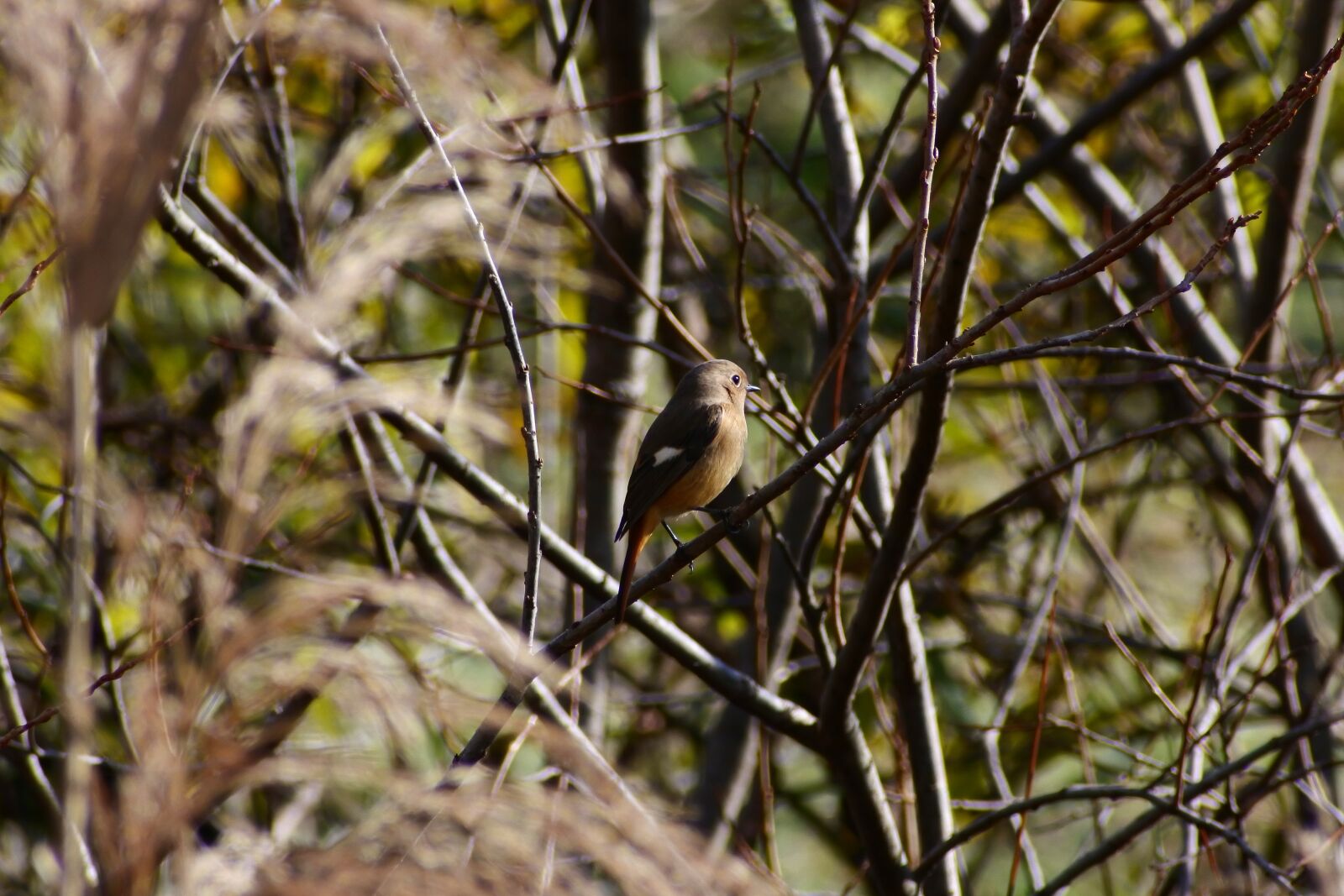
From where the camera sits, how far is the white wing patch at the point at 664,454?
416 cm

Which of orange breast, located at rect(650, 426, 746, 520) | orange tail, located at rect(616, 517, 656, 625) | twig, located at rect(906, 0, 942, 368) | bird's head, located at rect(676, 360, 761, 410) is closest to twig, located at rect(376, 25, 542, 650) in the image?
orange tail, located at rect(616, 517, 656, 625)

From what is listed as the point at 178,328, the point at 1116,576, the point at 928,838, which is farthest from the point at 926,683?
the point at 178,328

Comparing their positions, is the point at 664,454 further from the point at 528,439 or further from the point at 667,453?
the point at 528,439

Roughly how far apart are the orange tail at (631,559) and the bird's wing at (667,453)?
4 centimetres

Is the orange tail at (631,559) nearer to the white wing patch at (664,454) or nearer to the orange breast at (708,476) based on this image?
the orange breast at (708,476)

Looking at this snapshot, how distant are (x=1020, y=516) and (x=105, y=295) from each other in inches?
209

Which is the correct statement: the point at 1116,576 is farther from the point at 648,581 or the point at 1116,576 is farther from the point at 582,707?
the point at 648,581

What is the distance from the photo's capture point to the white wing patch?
4.16 meters

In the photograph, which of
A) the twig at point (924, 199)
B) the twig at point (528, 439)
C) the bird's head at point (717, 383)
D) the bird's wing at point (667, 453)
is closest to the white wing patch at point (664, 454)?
the bird's wing at point (667, 453)

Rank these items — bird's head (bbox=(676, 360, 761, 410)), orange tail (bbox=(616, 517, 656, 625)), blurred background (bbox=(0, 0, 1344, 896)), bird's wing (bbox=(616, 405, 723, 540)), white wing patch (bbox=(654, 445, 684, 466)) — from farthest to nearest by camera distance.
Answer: bird's head (bbox=(676, 360, 761, 410)), white wing patch (bbox=(654, 445, 684, 466)), bird's wing (bbox=(616, 405, 723, 540)), orange tail (bbox=(616, 517, 656, 625)), blurred background (bbox=(0, 0, 1344, 896))

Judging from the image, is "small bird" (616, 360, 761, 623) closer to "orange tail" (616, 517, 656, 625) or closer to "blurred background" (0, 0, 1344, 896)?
"orange tail" (616, 517, 656, 625)

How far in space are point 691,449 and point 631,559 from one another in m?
0.85

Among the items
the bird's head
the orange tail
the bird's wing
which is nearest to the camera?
the orange tail

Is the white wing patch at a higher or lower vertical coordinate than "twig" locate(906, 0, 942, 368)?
lower
